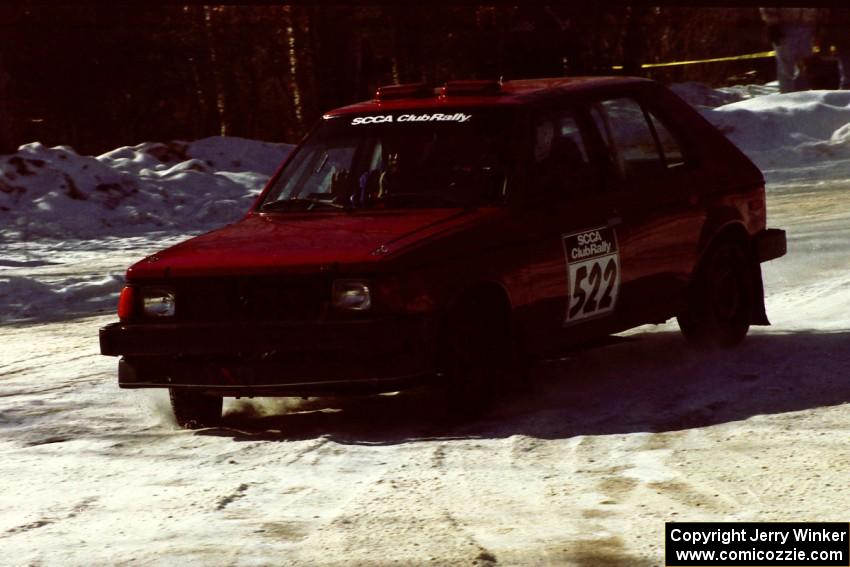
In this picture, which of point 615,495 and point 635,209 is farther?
point 635,209

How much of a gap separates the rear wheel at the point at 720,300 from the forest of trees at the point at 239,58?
46.1ft

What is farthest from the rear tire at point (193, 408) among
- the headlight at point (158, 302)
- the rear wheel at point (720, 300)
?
the rear wheel at point (720, 300)

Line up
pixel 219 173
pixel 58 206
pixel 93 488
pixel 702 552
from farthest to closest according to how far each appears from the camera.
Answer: pixel 219 173 → pixel 58 206 → pixel 93 488 → pixel 702 552

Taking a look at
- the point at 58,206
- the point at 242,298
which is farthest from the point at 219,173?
the point at 242,298

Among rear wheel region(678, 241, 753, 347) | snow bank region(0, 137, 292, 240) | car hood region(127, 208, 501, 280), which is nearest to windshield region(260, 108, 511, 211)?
car hood region(127, 208, 501, 280)

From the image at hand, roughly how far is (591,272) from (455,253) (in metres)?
1.07

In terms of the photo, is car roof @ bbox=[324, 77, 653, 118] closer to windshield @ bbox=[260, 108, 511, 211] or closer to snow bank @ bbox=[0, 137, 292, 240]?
windshield @ bbox=[260, 108, 511, 211]

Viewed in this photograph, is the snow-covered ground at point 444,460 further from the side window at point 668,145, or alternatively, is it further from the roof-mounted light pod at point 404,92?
the roof-mounted light pod at point 404,92

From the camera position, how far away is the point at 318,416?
870 centimetres

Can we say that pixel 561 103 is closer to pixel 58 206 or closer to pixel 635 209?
pixel 635 209

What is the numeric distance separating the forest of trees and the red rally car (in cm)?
1437

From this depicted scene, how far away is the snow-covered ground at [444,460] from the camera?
6.02 meters

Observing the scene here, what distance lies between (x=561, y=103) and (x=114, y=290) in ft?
21.2

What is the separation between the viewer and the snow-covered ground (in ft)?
19.7
